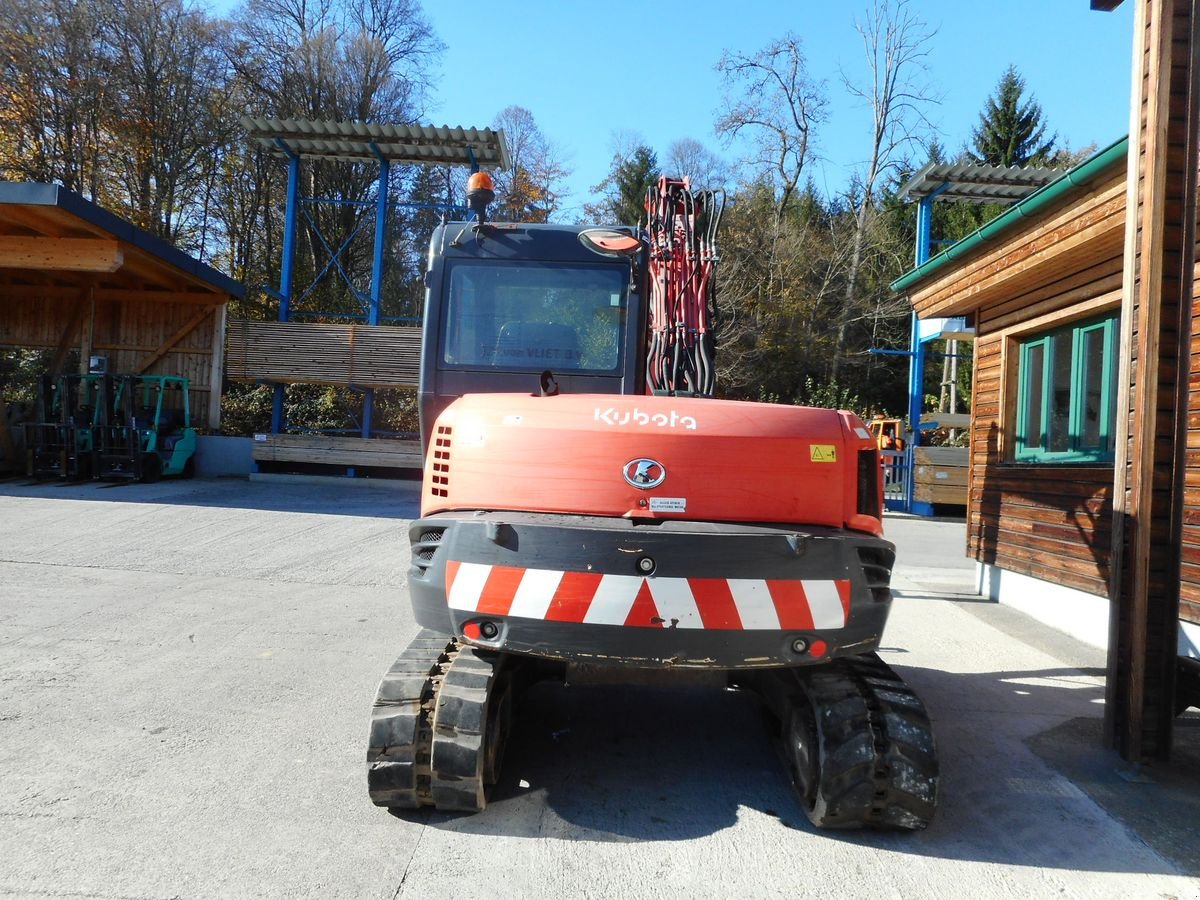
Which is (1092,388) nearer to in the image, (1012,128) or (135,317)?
(135,317)

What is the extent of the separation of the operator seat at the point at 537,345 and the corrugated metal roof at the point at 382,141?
14.3m

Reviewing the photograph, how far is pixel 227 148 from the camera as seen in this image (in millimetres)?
27812

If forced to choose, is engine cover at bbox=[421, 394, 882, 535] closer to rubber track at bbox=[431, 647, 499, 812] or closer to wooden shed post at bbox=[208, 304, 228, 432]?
rubber track at bbox=[431, 647, 499, 812]

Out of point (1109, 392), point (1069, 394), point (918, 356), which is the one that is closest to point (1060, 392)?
point (1069, 394)

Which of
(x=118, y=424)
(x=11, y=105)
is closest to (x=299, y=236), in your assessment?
(x=11, y=105)

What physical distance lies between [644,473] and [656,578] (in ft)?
1.38

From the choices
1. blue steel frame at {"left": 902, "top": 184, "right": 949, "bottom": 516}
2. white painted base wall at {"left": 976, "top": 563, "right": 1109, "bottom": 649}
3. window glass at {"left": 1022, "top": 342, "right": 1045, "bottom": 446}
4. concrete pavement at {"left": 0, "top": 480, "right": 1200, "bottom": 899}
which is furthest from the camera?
blue steel frame at {"left": 902, "top": 184, "right": 949, "bottom": 516}

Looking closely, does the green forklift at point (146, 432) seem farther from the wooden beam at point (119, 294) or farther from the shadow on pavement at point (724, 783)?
the shadow on pavement at point (724, 783)

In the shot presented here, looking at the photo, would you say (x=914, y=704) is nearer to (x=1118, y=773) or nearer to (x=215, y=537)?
(x=1118, y=773)

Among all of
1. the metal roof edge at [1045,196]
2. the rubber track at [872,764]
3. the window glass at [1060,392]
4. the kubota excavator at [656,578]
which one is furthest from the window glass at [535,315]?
the window glass at [1060,392]

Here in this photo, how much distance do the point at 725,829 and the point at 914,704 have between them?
945mm

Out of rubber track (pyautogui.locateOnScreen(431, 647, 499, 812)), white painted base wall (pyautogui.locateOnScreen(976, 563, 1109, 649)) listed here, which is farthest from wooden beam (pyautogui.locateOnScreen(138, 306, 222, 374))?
rubber track (pyautogui.locateOnScreen(431, 647, 499, 812))

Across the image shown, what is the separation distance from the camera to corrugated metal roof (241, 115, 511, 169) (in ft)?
57.6

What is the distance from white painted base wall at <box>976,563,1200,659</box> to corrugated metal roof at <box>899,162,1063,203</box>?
41.7 feet
